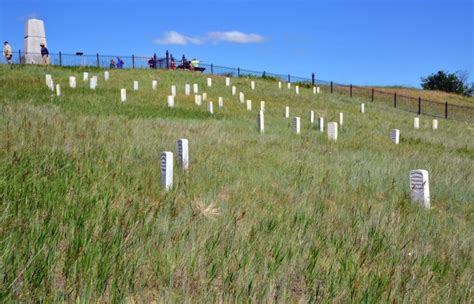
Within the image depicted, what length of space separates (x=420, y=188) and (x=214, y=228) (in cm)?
342

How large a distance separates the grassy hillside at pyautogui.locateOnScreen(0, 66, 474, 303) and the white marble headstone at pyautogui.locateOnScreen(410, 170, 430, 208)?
134 millimetres

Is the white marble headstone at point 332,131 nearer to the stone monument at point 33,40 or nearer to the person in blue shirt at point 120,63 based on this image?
the stone monument at point 33,40

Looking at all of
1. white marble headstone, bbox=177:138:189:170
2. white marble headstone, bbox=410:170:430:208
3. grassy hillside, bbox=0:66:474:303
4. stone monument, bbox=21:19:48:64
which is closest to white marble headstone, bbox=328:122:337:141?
grassy hillside, bbox=0:66:474:303

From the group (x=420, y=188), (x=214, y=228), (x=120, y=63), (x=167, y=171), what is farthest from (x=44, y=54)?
(x=214, y=228)

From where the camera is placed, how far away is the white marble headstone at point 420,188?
20.3ft

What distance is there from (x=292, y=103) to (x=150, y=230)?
1062 inches

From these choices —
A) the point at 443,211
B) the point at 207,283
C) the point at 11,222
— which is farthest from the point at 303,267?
the point at 443,211

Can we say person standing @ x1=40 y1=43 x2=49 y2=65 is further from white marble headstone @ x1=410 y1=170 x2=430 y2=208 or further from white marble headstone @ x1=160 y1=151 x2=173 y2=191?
white marble headstone @ x1=410 y1=170 x2=430 y2=208

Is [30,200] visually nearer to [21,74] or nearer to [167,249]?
[167,249]

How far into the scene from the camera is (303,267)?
3281 mm

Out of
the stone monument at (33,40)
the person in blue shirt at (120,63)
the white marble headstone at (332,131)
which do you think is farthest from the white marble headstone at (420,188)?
the person in blue shirt at (120,63)

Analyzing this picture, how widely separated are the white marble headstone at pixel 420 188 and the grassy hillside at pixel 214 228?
0.13 metres

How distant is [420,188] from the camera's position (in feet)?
20.5

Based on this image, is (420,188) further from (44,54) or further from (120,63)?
(120,63)
